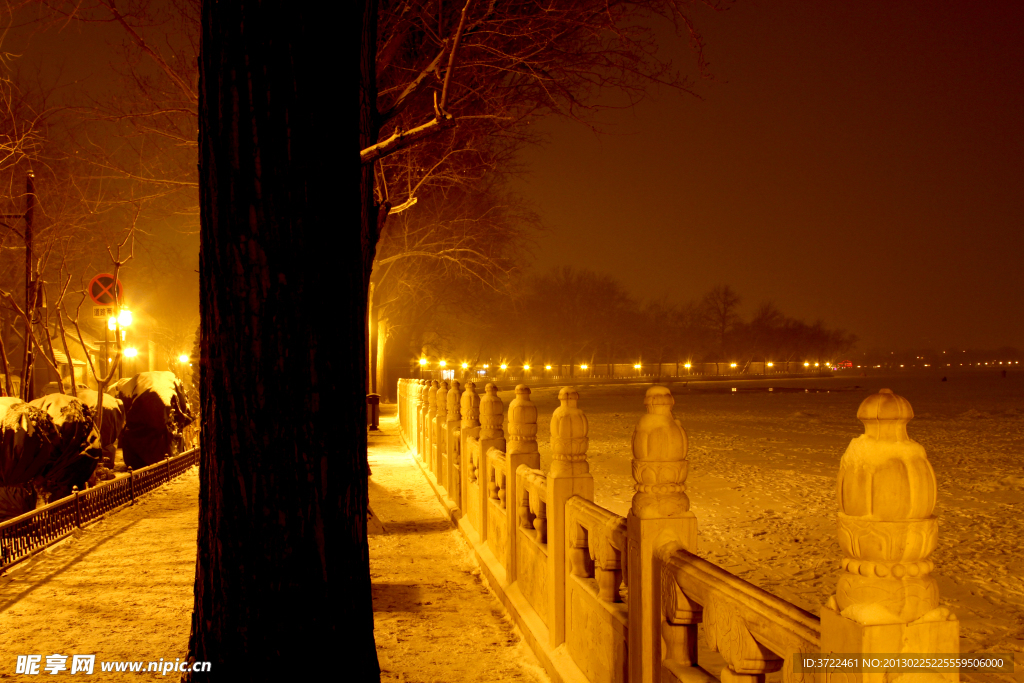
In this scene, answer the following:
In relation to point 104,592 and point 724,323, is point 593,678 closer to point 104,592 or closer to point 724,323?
point 104,592

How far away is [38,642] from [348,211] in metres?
4.69

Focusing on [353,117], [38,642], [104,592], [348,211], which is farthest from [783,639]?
[104,592]

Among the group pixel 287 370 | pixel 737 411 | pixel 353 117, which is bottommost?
pixel 737 411

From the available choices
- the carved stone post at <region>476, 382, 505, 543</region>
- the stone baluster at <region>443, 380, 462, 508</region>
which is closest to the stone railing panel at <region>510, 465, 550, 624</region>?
the carved stone post at <region>476, 382, 505, 543</region>

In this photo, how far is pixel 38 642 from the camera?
542cm

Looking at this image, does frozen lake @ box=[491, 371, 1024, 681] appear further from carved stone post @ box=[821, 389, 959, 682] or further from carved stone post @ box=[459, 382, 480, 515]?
carved stone post @ box=[821, 389, 959, 682]

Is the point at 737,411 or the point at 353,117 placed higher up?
the point at 353,117

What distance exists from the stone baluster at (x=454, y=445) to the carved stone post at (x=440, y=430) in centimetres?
55

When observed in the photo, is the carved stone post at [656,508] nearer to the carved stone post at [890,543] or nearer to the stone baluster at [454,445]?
the carved stone post at [890,543]

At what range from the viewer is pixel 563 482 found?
15.7ft

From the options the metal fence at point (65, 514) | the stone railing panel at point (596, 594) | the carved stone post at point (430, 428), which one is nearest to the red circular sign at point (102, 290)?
the metal fence at point (65, 514)

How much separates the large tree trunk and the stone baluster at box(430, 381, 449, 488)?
844 cm

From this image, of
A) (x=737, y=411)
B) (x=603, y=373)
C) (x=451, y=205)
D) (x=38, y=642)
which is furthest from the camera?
(x=603, y=373)

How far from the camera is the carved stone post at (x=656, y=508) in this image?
3.17 m
